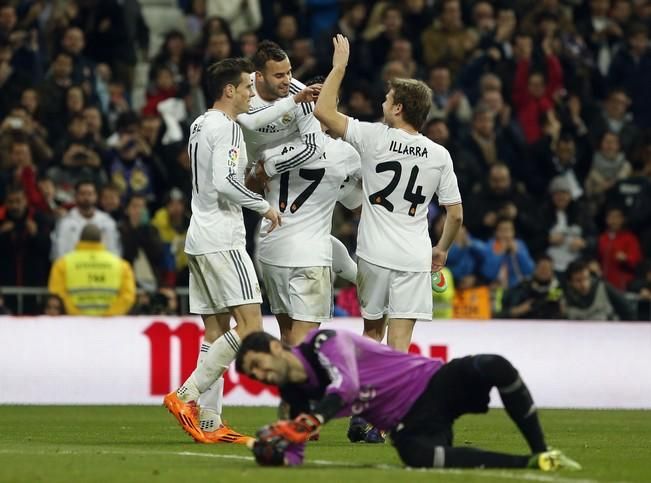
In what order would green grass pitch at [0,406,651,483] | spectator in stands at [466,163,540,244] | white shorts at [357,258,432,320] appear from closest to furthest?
green grass pitch at [0,406,651,483] → white shorts at [357,258,432,320] → spectator in stands at [466,163,540,244]

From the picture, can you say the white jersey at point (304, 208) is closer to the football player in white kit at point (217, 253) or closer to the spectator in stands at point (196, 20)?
the football player in white kit at point (217, 253)

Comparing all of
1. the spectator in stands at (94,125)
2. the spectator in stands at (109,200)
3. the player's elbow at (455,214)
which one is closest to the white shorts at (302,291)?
the player's elbow at (455,214)

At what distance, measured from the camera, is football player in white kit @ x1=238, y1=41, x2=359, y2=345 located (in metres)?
12.6

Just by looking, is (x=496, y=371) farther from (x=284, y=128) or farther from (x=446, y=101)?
(x=446, y=101)

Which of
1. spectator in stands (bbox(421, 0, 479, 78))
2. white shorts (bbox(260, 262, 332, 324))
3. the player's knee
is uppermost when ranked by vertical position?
spectator in stands (bbox(421, 0, 479, 78))

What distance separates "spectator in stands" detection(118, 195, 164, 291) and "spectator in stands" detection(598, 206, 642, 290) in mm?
5902

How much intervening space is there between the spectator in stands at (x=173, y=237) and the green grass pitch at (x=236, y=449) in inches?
127

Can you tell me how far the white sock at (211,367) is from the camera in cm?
1184

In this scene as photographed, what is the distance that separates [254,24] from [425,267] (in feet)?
38.0

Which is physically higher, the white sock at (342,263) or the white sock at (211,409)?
the white sock at (342,263)

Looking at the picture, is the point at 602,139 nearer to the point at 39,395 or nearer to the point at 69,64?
the point at 69,64

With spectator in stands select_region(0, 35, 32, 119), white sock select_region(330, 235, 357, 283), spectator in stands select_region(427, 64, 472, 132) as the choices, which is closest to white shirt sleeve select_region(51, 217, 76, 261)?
spectator in stands select_region(0, 35, 32, 119)

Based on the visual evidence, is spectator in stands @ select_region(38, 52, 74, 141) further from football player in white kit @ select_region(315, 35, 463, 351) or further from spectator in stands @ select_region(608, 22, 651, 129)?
football player in white kit @ select_region(315, 35, 463, 351)

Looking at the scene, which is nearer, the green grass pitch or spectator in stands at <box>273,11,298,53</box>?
the green grass pitch
